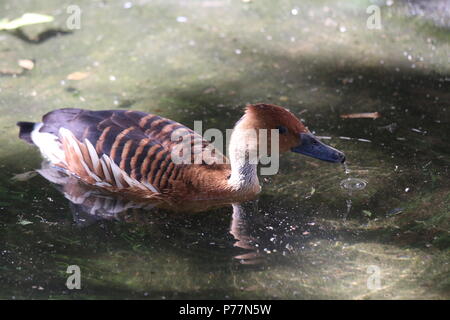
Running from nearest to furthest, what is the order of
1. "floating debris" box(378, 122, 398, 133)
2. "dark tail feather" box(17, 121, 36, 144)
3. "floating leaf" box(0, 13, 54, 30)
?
"dark tail feather" box(17, 121, 36, 144) → "floating debris" box(378, 122, 398, 133) → "floating leaf" box(0, 13, 54, 30)

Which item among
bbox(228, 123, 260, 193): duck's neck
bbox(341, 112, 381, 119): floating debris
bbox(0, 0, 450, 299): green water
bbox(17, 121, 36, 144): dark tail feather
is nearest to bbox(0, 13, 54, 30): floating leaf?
bbox(0, 0, 450, 299): green water

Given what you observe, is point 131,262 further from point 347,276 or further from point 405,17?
point 405,17

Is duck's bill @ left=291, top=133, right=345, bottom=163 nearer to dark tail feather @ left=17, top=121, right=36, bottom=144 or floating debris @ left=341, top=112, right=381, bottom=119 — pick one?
floating debris @ left=341, top=112, right=381, bottom=119

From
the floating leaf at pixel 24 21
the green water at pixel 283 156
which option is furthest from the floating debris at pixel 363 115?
the floating leaf at pixel 24 21

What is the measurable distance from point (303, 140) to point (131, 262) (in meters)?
1.44

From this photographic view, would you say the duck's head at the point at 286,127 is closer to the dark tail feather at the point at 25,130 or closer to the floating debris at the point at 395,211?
the floating debris at the point at 395,211

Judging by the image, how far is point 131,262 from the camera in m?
4.05

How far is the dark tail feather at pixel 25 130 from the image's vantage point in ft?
17.3

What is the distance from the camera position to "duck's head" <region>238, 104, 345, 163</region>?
4539mm

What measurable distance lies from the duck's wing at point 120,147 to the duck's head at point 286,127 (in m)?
0.50

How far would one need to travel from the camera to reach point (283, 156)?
5188 millimetres

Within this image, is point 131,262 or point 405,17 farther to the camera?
point 405,17

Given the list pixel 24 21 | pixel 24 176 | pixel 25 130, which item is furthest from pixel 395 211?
pixel 24 21
